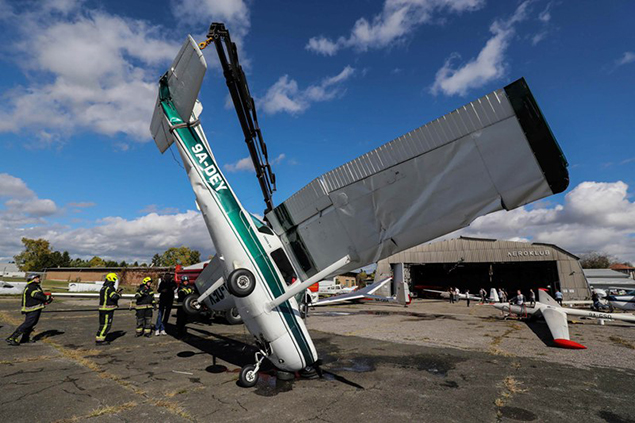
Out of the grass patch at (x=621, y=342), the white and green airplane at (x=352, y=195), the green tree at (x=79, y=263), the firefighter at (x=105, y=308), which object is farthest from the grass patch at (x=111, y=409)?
the green tree at (x=79, y=263)

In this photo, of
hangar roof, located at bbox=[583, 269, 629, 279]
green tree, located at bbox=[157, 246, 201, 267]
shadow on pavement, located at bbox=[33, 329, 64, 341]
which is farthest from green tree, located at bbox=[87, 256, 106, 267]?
hangar roof, located at bbox=[583, 269, 629, 279]

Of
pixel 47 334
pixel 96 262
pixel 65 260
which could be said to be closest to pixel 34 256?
pixel 65 260

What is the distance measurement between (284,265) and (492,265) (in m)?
48.4

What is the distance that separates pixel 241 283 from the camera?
5105mm

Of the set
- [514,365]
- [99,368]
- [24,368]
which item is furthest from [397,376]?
[24,368]

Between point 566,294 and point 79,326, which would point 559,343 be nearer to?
point 79,326

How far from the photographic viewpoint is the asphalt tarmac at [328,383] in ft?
14.7

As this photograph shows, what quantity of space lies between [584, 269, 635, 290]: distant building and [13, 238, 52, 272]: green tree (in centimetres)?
11236

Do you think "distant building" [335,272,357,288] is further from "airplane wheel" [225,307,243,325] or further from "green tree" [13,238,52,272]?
"green tree" [13,238,52,272]

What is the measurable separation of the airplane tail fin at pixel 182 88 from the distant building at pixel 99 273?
1834 inches

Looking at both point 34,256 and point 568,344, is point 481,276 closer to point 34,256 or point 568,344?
point 568,344

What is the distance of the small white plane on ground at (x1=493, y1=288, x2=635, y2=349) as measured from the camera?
10008 millimetres

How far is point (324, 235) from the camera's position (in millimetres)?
5402

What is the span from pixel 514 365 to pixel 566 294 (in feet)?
118
